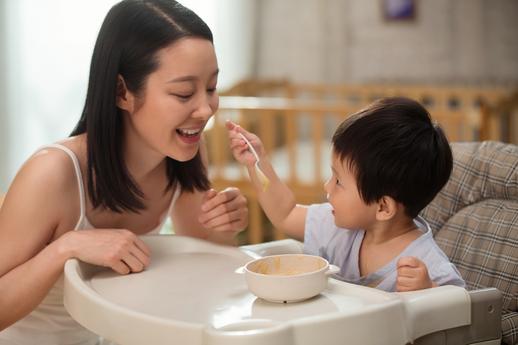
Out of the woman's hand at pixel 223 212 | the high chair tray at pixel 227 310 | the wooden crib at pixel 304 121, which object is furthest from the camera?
the wooden crib at pixel 304 121

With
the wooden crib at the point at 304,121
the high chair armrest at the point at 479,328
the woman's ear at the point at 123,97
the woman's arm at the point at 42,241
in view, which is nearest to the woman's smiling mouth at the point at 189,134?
the woman's ear at the point at 123,97

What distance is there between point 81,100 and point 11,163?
482mm

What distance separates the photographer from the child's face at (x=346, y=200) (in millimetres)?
1473

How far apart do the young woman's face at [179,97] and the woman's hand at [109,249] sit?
0.20m

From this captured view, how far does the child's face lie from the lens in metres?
1.47

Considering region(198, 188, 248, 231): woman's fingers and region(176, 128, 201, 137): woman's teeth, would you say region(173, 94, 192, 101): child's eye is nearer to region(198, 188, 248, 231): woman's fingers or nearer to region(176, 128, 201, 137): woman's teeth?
region(176, 128, 201, 137): woman's teeth

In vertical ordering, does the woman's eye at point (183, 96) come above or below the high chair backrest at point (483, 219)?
above

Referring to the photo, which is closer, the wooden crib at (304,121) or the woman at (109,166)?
the woman at (109,166)

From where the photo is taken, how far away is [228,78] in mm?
4422

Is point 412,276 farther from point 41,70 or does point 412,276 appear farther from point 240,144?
point 41,70

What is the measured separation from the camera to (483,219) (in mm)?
1645

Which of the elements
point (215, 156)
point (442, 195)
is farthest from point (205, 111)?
point (215, 156)

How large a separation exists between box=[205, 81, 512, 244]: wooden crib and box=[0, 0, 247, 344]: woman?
1.84m

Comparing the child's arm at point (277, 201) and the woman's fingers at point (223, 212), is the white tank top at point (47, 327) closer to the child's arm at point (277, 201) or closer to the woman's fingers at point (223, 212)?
the woman's fingers at point (223, 212)
